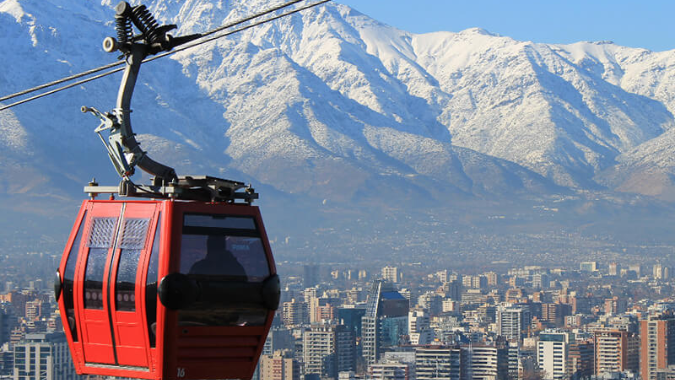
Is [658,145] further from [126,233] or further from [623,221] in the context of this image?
[126,233]

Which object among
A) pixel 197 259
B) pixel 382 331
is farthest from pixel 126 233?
pixel 382 331

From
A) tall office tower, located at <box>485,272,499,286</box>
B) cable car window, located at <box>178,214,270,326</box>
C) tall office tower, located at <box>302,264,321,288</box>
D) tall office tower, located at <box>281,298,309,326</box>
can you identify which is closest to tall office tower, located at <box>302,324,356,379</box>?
tall office tower, located at <box>281,298,309,326</box>

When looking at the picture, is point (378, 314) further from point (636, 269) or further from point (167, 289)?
point (167, 289)

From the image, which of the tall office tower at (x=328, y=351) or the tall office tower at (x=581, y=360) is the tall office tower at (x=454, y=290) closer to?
the tall office tower at (x=328, y=351)

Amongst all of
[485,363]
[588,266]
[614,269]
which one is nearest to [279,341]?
[485,363]

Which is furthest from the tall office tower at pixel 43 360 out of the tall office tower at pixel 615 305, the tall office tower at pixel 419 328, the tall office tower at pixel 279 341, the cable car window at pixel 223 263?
the cable car window at pixel 223 263

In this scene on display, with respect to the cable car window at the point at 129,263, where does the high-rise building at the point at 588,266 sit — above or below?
above
